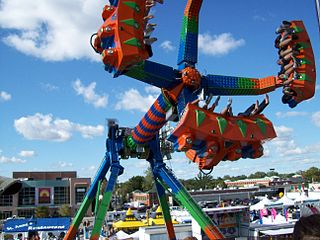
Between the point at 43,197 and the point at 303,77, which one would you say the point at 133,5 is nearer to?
the point at 303,77

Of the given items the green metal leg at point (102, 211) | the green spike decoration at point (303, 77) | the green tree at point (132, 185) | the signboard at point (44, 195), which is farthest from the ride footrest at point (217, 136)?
the green tree at point (132, 185)

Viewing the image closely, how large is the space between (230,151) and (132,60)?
322cm

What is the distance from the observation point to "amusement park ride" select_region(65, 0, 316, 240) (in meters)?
8.73

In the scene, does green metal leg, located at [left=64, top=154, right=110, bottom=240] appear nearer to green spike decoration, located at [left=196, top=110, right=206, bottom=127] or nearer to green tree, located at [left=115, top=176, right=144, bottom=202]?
green spike decoration, located at [left=196, top=110, right=206, bottom=127]

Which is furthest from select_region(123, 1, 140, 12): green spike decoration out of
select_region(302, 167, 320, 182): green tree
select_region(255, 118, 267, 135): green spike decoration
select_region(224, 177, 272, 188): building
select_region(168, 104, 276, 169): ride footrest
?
select_region(302, 167, 320, 182): green tree

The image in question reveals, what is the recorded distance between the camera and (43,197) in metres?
62.4

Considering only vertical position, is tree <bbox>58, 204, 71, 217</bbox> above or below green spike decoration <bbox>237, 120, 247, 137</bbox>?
below

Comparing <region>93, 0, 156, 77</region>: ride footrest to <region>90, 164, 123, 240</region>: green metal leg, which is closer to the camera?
<region>93, 0, 156, 77</region>: ride footrest

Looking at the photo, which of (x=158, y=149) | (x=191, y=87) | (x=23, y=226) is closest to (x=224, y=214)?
(x=158, y=149)

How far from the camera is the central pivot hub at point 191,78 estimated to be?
10.9m

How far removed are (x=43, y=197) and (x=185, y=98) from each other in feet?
187

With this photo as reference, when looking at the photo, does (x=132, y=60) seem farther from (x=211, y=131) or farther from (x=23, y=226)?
(x=23, y=226)

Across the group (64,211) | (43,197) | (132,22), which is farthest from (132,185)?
(132,22)

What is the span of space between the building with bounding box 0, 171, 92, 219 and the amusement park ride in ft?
154
